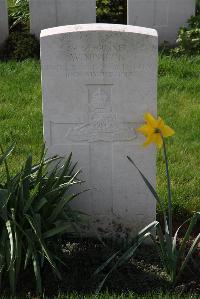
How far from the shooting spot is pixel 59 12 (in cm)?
792

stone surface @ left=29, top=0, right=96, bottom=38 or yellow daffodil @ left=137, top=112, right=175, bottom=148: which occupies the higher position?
stone surface @ left=29, top=0, right=96, bottom=38

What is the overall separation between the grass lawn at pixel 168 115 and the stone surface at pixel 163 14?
841mm

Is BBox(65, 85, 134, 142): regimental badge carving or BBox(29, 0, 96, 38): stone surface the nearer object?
BBox(65, 85, 134, 142): regimental badge carving

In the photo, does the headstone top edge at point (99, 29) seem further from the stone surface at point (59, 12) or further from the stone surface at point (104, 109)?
the stone surface at point (59, 12)

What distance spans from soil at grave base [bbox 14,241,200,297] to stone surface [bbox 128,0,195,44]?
4433 millimetres

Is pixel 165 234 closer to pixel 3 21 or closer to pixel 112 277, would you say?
pixel 112 277

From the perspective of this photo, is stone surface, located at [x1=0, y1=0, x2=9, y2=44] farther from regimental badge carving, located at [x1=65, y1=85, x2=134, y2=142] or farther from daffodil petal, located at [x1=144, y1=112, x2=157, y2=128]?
daffodil petal, located at [x1=144, y1=112, x2=157, y2=128]

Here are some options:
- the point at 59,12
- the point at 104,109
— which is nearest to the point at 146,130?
the point at 104,109

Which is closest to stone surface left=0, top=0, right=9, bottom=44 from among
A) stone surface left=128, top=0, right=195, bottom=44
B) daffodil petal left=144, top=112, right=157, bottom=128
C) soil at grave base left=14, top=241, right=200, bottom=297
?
stone surface left=128, top=0, right=195, bottom=44

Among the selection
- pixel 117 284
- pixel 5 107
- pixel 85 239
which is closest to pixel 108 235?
pixel 85 239

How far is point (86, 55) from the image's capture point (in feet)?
12.7

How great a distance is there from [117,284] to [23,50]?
14.4ft

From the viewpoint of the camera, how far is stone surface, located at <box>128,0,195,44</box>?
25.9 ft

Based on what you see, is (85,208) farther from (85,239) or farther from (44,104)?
(44,104)
